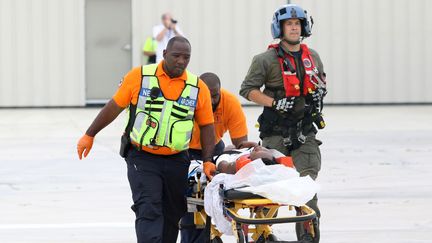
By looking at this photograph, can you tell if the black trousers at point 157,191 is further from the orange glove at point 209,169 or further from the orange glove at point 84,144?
the orange glove at point 84,144

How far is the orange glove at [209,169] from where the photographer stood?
7.68m

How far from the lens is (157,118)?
7.64 meters

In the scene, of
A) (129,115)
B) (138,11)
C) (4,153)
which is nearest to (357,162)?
(4,153)

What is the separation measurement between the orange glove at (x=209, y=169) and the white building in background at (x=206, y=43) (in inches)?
590

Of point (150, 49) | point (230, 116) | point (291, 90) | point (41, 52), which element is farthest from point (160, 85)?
point (41, 52)

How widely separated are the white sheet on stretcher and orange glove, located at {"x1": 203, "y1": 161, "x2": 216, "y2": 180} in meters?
0.26

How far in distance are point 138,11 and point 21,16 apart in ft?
7.15

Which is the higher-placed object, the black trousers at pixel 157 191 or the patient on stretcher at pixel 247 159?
the patient on stretcher at pixel 247 159

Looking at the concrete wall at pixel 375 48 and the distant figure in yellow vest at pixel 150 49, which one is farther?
the concrete wall at pixel 375 48

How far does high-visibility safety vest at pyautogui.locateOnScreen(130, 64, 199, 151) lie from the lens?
763 centimetres

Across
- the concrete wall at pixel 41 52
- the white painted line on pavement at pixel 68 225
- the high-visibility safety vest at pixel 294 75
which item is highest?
the high-visibility safety vest at pixel 294 75

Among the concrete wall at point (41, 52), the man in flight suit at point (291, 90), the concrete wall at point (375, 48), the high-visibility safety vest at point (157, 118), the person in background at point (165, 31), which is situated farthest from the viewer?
the concrete wall at point (375, 48)

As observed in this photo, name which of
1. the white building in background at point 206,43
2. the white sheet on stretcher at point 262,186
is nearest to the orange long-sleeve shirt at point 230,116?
the white sheet on stretcher at point 262,186

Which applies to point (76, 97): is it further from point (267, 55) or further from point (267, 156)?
point (267, 156)
